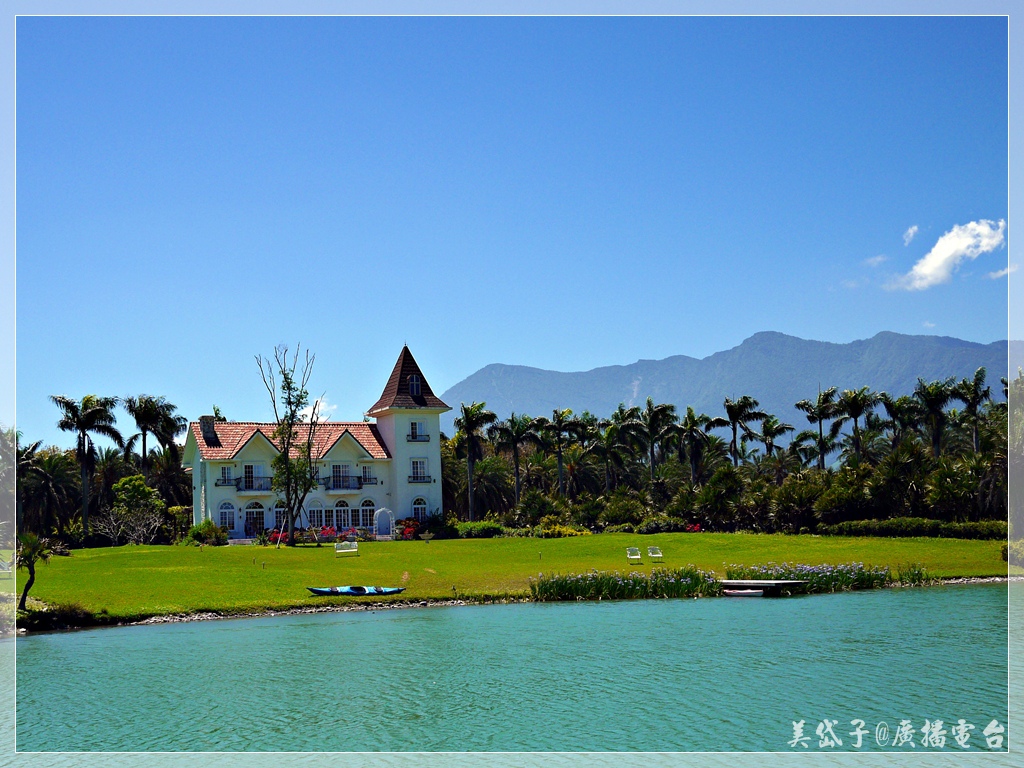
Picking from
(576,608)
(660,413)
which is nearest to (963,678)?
(576,608)

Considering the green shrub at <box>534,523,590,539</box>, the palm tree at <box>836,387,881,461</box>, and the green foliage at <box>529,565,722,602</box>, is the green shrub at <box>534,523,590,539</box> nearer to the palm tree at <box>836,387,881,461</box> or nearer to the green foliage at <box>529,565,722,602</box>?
the green foliage at <box>529,565,722,602</box>

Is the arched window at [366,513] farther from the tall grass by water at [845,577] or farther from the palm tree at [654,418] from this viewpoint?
the tall grass by water at [845,577]

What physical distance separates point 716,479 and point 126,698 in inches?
1562

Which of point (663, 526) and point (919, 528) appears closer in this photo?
point (919, 528)

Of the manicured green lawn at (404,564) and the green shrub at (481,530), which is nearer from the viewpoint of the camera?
the manicured green lawn at (404,564)

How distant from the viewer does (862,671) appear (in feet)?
59.9

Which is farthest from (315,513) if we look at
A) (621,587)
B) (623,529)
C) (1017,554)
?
(1017,554)

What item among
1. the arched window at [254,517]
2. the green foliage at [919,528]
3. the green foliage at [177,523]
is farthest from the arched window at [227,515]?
the green foliage at [919,528]

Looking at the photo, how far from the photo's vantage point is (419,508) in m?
63.8

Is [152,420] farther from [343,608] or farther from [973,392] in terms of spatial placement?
[973,392]

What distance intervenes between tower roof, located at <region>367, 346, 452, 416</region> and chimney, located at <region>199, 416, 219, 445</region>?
1042 centimetres

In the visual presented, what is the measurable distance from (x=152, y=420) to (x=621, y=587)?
44.2 m

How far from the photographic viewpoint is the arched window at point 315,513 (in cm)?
6125

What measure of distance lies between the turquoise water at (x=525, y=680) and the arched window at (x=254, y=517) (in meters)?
32.8
